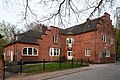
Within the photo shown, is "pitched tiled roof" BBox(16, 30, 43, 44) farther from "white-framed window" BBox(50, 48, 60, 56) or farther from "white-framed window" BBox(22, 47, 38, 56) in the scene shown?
"white-framed window" BBox(50, 48, 60, 56)

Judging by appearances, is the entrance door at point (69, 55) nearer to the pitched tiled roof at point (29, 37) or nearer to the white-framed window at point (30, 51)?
the pitched tiled roof at point (29, 37)

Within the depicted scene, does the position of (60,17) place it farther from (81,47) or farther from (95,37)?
(81,47)

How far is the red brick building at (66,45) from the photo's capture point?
35250 mm

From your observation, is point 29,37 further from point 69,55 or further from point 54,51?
point 69,55

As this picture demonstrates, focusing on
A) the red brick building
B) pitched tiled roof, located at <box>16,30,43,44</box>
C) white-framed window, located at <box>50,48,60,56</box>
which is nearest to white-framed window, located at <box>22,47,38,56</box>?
the red brick building

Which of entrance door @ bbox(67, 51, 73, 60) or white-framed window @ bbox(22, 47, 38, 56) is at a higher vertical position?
white-framed window @ bbox(22, 47, 38, 56)

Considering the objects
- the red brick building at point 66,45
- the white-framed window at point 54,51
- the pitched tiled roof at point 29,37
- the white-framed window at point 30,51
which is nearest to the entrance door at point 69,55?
the red brick building at point 66,45

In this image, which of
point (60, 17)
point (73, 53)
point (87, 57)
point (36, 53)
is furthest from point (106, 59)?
point (60, 17)

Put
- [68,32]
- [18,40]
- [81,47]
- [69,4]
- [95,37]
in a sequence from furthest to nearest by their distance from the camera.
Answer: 1. [68,32]
2. [81,47]
3. [95,37]
4. [18,40]
5. [69,4]

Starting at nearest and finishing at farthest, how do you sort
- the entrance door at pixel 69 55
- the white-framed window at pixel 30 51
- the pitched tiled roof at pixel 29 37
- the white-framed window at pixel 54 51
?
the white-framed window at pixel 30 51 < the pitched tiled roof at pixel 29 37 < the white-framed window at pixel 54 51 < the entrance door at pixel 69 55

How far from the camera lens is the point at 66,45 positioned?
42719 mm

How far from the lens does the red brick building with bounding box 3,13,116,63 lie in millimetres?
35250

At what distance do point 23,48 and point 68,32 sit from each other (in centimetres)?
1292

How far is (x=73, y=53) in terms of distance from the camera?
139 feet
